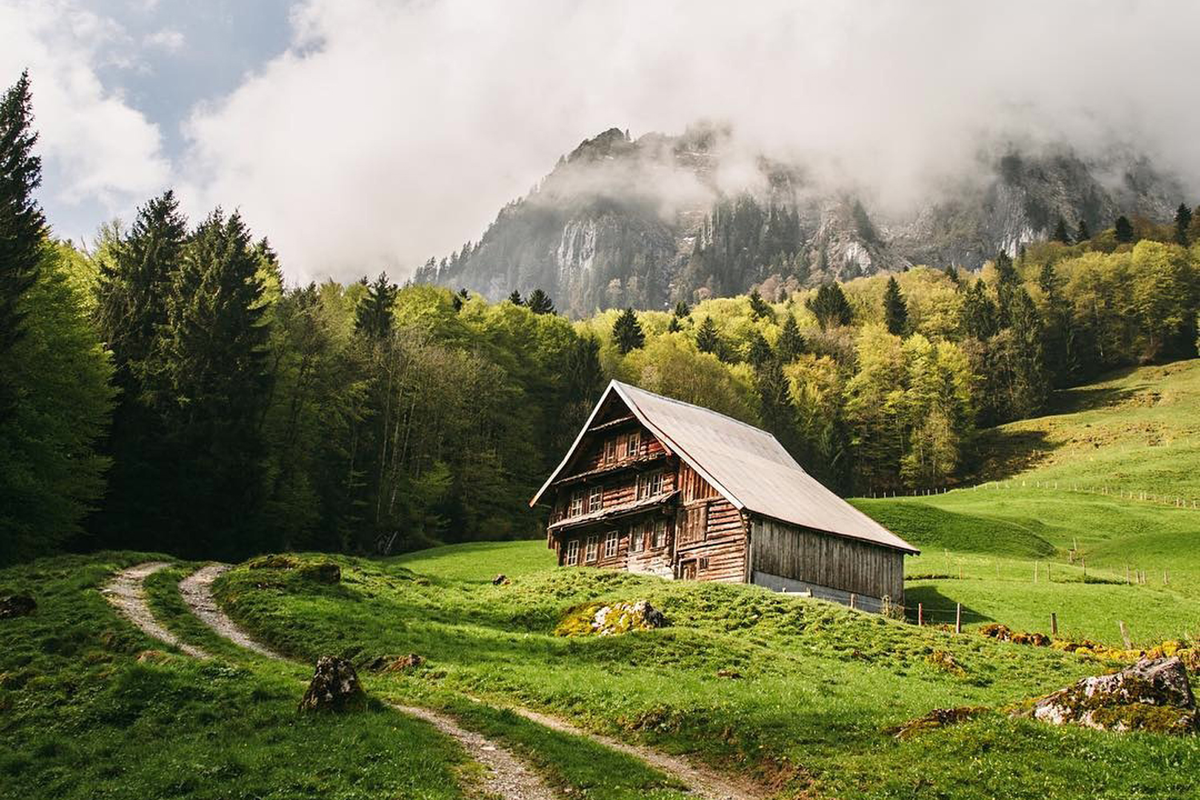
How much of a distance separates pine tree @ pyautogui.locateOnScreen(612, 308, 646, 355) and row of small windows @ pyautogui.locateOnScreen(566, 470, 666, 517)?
180 ft

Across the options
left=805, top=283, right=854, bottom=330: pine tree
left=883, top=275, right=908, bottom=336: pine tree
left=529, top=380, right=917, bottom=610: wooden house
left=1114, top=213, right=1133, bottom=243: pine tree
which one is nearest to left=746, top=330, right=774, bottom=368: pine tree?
left=805, top=283, right=854, bottom=330: pine tree

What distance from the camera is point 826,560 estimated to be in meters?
44.3

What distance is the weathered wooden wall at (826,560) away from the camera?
4194 centimetres

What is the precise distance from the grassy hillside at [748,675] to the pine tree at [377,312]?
3842cm

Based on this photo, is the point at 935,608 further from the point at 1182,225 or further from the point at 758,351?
the point at 1182,225

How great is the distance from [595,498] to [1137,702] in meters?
39.6

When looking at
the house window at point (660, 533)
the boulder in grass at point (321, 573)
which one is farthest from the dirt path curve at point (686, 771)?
the house window at point (660, 533)

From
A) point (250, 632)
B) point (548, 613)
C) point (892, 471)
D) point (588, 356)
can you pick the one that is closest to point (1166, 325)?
point (892, 471)

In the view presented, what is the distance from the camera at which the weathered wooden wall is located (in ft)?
138

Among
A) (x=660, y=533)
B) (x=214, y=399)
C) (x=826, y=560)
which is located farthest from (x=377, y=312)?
(x=826, y=560)

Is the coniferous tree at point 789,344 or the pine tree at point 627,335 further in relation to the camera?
the coniferous tree at point 789,344

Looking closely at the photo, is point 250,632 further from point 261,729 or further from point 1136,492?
point 1136,492

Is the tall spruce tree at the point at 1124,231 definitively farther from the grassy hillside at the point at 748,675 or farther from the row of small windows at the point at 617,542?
the grassy hillside at the point at 748,675

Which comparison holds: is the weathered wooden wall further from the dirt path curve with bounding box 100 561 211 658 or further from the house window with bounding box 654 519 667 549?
the dirt path curve with bounding box 100 561 211 658
